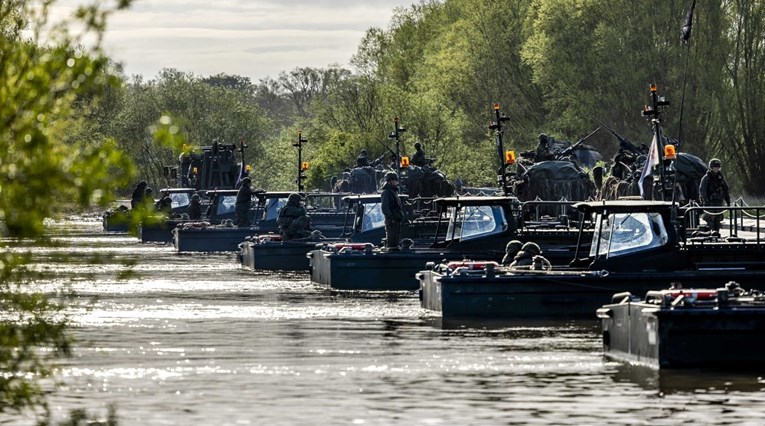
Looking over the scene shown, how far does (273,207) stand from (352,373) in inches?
1677

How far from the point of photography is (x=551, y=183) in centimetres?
5388

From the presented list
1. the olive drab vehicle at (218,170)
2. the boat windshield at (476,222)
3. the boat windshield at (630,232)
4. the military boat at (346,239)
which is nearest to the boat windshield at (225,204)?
the olive drab vehicle at (218,170)

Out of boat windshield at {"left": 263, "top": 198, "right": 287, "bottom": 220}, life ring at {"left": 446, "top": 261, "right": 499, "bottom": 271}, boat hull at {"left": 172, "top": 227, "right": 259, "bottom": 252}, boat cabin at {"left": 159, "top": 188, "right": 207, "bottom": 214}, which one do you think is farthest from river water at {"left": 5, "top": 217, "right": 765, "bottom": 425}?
boat cabin at {"left": 159, "top": 188, "right": 207, "bottom": 214}

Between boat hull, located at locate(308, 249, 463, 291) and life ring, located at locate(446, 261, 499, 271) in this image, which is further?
boat hull, located at locate(308, 249, 463, 291)

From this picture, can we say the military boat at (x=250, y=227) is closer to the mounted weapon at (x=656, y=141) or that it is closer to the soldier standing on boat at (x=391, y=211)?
the soldier standing on boat at (x=391, y=211)

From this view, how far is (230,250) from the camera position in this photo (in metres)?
69.9

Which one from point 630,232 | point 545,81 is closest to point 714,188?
point 630,232

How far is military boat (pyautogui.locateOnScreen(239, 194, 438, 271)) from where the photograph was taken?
163 ft

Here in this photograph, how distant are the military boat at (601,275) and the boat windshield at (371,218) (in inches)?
642

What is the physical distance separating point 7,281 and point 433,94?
8507cm

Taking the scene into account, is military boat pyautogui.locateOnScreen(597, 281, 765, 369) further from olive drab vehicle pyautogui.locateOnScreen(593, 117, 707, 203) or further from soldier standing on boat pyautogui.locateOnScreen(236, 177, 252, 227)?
soldier standing on boat pyautogui.locateOnScreen(236, 177, 252, 227)

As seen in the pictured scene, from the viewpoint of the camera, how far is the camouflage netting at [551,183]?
53781 millimetres

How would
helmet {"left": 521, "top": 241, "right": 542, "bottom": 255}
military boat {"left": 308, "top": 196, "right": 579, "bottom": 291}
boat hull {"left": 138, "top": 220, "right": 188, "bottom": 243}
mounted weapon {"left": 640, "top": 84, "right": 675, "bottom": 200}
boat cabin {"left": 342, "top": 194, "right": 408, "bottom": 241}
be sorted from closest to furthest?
helmet {"left": 521, "top": 241, "right": 542, "bottom": 255}
mounted weapon {"left": 640, "top": 84, "right": 675, "bottom": 200}
military boat {"left": 308, "top": 196, "right": 579, "bottom": 291}
boat cabin {"left": 342, "top": 194, "right": 408, "bottom": 241}
boat hull {"left": 138, "top": 220, "right": 188, "bottom": 243}

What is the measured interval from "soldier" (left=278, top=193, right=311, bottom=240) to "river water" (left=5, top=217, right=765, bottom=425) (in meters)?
14.4
